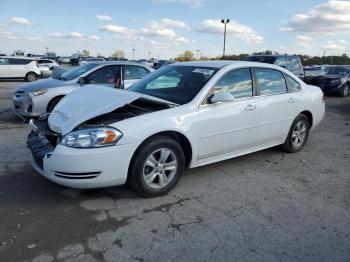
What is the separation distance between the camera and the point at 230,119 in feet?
15.0

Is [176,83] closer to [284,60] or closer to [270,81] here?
[270,81]

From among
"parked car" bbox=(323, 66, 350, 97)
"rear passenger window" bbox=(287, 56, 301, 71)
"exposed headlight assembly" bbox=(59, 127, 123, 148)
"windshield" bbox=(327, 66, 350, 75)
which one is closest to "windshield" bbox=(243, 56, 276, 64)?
"rear passenger window" bbox=(287, 56, 301, 71)

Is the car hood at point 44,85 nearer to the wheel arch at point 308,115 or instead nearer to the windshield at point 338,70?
the wheel arch at point 308,115

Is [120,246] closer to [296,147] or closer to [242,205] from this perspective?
[242,205]

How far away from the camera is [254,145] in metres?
5.09

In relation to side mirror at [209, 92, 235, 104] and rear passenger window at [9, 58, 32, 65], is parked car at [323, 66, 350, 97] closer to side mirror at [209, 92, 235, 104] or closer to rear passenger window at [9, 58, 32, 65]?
side mirror at [209, 92, 235, 104]

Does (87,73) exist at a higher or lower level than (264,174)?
higher

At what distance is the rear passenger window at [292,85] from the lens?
5.65 metres

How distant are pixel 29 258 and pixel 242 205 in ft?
7.40

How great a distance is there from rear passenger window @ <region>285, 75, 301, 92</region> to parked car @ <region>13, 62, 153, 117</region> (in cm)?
340

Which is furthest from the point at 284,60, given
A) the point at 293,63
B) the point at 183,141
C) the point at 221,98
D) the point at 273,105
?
the point at 183,141

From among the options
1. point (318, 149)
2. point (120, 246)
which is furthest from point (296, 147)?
point (120, 246)

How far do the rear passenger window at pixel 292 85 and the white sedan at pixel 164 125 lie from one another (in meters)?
0.03

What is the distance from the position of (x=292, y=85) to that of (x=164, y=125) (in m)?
2.87
